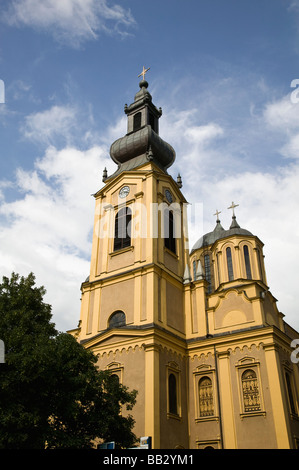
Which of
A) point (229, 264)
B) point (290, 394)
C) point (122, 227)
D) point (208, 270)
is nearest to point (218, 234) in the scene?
point (208, 270)

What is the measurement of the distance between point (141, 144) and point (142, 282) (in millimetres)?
10965

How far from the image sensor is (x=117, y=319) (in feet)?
81.7

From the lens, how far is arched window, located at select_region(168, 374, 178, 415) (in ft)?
71.8

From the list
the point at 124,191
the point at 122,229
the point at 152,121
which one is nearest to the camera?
the point at 122,229

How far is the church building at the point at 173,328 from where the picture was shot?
824 inches

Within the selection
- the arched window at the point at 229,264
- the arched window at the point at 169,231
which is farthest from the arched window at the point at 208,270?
the arched window at the point at 169,231

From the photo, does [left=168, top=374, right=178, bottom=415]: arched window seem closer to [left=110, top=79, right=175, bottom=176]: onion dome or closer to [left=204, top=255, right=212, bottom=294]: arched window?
[left=204, top=255, right=212, bottom=294]: arched window

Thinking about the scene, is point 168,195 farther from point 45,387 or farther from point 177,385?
point 45,387

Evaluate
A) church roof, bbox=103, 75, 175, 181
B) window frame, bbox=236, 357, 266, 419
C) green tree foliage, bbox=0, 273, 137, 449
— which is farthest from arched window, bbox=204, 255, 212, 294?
green tree foliage, bbox=0, 273, 137, 449
